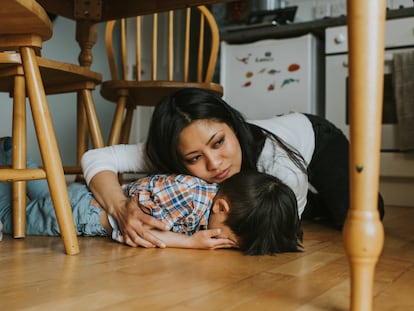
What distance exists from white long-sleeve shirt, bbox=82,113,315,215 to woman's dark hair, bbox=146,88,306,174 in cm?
2

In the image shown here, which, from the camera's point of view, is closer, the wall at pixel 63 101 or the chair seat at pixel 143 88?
the chair seat at pixel 143 88

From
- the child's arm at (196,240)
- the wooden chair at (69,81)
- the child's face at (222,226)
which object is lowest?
the child's arm at (196,240)

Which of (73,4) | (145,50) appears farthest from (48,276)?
(145,50)

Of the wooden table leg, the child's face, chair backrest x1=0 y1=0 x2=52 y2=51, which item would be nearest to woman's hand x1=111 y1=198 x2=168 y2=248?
the child's face

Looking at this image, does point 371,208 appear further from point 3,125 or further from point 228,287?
point 3,125

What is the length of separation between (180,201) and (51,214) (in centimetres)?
→ 42

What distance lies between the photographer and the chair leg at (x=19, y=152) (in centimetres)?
128

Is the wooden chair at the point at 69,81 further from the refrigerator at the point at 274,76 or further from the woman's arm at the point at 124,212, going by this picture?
the refrigerator at the point at 274,76

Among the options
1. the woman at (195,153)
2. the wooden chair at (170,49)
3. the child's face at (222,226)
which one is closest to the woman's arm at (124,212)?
the woman at (195,153)

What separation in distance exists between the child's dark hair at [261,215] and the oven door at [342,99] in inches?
53.5

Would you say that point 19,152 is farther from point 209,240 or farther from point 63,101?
point 63,101

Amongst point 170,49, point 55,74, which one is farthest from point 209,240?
point 170,49

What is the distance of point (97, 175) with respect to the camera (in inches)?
51.8

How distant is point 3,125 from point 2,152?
1327mm
